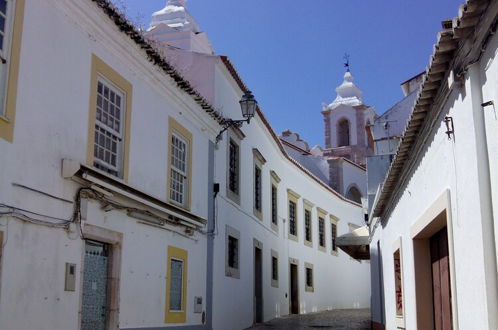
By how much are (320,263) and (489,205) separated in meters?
22.6

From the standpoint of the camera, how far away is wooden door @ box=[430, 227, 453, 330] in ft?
23.4

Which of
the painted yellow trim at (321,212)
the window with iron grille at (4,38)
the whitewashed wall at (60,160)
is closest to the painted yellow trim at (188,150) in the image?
the whitewashed wall at (60,160)

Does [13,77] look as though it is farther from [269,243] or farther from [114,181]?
[269,243]

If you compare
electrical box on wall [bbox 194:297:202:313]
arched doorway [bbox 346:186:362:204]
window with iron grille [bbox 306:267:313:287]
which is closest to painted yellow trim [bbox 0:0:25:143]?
electrical box on wall [bbox 194:297:202:313]

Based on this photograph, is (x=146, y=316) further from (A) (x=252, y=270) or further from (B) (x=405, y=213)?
(A) (x=252, y=270)

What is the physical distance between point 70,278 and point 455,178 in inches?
185

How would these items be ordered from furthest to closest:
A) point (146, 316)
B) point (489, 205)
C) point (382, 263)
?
1. point (382, 263)
2. point (146, 316)
3. point (489, 205)

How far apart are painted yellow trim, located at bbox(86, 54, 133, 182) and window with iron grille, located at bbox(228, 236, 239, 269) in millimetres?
6081

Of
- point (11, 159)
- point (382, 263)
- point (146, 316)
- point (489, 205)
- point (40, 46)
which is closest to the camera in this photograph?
point (489, 205)

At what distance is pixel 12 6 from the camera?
7.02m

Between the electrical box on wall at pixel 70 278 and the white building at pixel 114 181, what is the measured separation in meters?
0.02

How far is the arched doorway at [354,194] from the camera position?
3653 cm

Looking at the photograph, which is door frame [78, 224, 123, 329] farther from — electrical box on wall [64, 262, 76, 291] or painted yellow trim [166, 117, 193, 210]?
painted yellow trim [166, 117, 193, 210]

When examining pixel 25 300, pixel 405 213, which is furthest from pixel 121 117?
pixel 405 213
